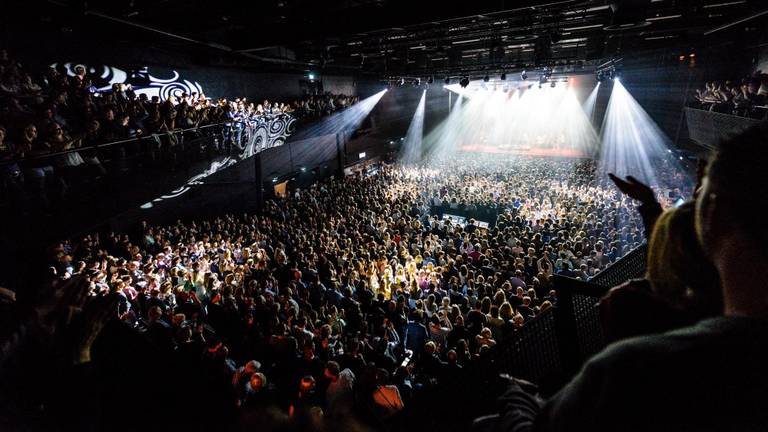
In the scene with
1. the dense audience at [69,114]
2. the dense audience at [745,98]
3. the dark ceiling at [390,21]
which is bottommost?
the dense audience at [69,114]

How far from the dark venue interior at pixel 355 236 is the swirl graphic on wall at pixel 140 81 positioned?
59 mm

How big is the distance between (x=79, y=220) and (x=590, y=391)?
25.6 ft

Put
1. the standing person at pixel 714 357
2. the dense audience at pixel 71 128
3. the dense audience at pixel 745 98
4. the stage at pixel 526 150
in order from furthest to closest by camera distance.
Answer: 1. the stage at pixel 526 150
2. the dense audience at pixel 745 98
3. the dense audience at pixel 71 128
4. the standing person at pixel 714 357

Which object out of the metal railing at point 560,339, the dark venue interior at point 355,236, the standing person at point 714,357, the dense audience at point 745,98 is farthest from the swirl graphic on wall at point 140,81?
the dense audience at point 745,98

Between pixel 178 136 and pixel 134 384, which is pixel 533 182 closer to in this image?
pixel 178 136

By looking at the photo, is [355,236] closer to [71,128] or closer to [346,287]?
[346,287]

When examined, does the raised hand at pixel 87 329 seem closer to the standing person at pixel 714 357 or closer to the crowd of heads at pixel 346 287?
the crowd of heads at pixel 346 287

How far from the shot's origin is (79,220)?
5.96m

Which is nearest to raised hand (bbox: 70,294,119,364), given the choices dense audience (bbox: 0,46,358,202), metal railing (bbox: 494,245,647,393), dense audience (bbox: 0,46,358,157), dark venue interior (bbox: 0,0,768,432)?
dark venue interior (bbox: 0,0,768,432)

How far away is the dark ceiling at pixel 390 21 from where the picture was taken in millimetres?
6535

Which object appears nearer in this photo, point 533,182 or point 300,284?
point 300,284

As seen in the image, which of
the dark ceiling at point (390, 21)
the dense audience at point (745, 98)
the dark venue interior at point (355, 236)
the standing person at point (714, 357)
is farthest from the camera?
the dense audience at point (745, 98)

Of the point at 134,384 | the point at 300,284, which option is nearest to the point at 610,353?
the point at 134,384

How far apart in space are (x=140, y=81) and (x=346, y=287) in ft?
31.1
